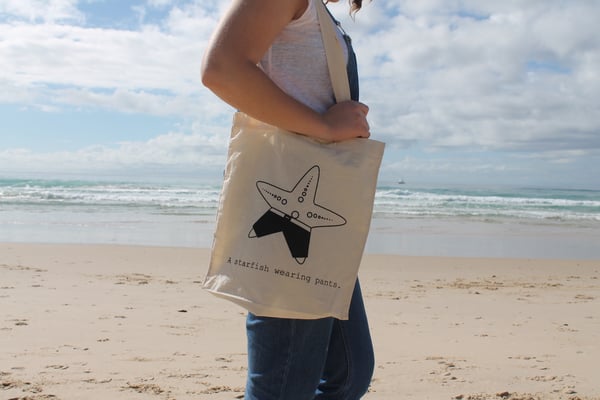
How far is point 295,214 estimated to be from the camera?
1193 mm

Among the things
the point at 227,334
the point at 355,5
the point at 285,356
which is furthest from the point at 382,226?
the point at 285,356

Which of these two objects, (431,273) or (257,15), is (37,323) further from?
(431,273)

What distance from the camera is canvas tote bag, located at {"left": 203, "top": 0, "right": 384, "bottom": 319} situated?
1191 millimetres

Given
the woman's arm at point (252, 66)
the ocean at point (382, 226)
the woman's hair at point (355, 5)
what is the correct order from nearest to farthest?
the woman's arm at point (252, 66) → the woman's hair at point (355, 5) → the ocean at point (382, 226)

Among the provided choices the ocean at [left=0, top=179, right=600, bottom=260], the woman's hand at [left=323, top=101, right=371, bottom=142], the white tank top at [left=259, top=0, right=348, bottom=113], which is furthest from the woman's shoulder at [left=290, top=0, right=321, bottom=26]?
the ocean at [left=0, top=179, right=600, bottom=260]

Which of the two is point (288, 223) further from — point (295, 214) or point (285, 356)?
point (285, 356)

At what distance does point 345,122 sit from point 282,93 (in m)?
0.15

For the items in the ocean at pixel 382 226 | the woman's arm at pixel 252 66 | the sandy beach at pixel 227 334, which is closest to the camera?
the woman's arm at pixel 252 66

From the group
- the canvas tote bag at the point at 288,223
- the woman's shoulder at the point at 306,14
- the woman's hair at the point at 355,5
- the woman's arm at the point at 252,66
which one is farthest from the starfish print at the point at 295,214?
the woman's hair at the point at 355,5

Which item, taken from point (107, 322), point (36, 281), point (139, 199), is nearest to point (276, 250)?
point (107, 322)

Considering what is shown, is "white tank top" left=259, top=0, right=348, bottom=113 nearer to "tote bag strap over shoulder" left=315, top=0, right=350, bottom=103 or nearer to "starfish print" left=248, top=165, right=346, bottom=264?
"tote bag strap over shoulder" left=315, top=0, right=350, bottom=103

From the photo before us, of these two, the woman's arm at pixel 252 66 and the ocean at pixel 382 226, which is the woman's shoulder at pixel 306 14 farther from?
the ocean at pixel 382 226

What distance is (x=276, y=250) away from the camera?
1188 mm

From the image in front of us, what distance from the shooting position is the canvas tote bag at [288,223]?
3.91 feet
